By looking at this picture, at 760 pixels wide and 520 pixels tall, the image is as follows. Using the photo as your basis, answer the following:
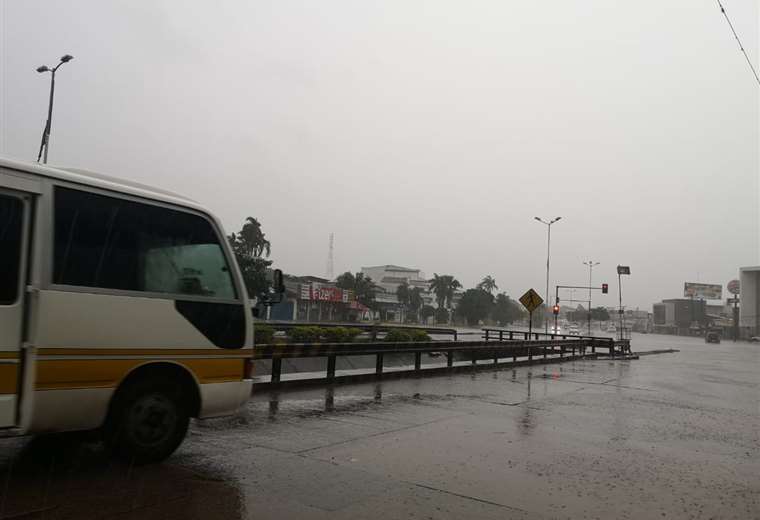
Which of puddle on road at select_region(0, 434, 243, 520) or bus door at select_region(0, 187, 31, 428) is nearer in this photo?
puddle on road at select_region(0, 434, 243, 520)

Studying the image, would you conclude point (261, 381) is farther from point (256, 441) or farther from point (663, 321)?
point (663, 321)

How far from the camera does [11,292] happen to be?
4770 mm

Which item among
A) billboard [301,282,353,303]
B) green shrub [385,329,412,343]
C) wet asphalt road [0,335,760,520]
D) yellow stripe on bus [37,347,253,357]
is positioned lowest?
wet asphalt road [0,335,760,520]

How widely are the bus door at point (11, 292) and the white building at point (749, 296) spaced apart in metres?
118

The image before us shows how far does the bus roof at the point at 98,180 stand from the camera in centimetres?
495

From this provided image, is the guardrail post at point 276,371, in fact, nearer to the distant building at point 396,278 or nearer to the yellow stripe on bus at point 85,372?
the yellow stripe on bus at point 85,372

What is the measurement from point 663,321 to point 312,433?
15762 centimetres

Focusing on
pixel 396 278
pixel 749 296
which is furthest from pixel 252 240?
pixel 396 278

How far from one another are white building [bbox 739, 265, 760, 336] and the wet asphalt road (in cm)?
10953

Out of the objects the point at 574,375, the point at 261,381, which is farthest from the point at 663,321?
the point at 261,381

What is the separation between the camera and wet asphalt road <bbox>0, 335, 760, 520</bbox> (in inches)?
191

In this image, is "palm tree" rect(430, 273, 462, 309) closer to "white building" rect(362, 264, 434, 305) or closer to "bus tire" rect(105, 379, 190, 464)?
"white building" rect(362, 264, 434, 305)

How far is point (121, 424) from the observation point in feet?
17.7

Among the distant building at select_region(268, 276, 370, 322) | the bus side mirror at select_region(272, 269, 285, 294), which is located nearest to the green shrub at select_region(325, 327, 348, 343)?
the bus side mirror at select_region(272, 269, 285, 294)
